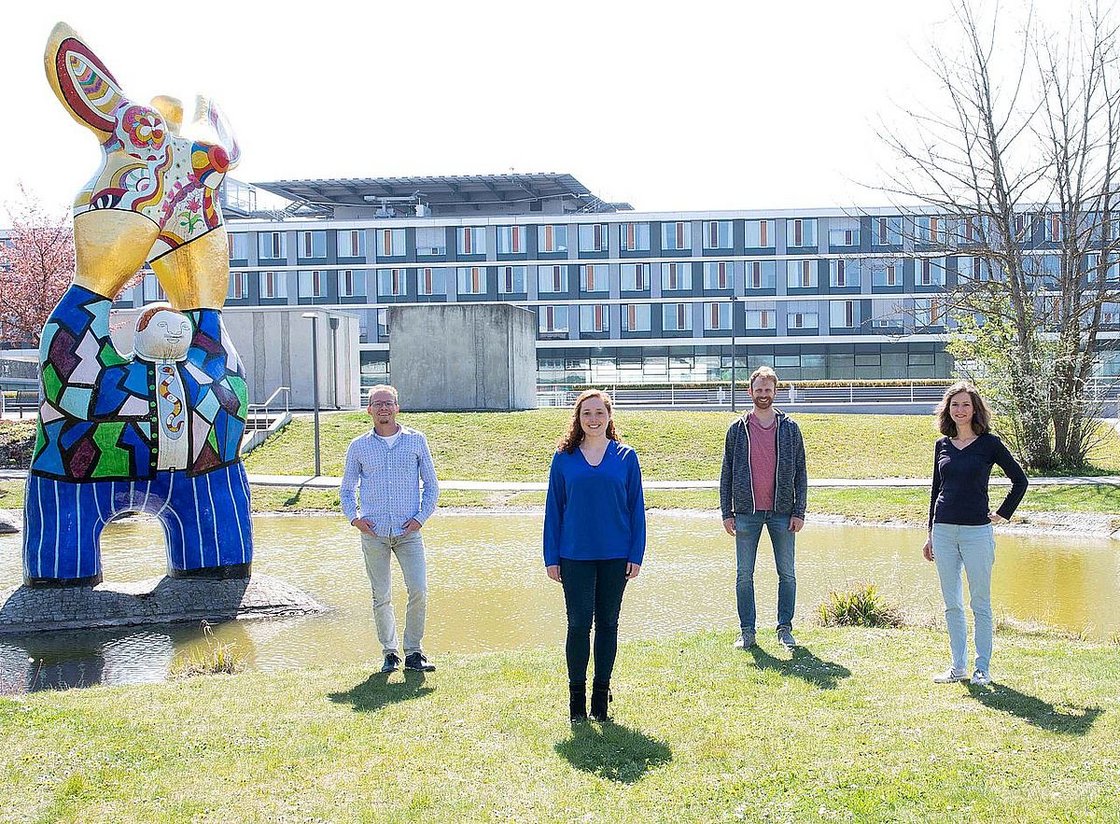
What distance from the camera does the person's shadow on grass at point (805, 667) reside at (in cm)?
681

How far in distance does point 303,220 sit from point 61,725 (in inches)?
2442

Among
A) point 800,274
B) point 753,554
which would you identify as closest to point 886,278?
point 800,274

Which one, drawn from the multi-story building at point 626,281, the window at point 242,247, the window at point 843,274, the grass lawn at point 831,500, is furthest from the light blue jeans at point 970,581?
the window at point 242,247

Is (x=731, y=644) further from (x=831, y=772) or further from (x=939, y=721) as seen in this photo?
(x=831, y=772)

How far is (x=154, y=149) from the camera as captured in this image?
10.1 m

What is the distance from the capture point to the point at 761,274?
204 feet

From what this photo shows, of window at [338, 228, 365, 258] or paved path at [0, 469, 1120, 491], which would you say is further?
window at [338, 228, 365, 258]

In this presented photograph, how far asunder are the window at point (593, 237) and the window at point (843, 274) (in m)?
12.1

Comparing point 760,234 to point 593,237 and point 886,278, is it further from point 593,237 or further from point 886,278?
point 593,237

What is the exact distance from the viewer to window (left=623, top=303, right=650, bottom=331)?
62.9 m

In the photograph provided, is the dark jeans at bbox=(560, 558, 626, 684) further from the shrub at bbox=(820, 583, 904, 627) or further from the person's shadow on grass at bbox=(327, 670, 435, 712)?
the shrub at bbox=(820, 583, 904, 627)

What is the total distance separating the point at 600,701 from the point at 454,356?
2542 centimetres

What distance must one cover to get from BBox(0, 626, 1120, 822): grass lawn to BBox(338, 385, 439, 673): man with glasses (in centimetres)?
35

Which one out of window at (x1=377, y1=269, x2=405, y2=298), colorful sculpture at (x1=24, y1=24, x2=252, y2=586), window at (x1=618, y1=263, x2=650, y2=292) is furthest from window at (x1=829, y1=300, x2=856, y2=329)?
colorful sculpture at (x1=24, y1=24, x2=252, y2=586)
